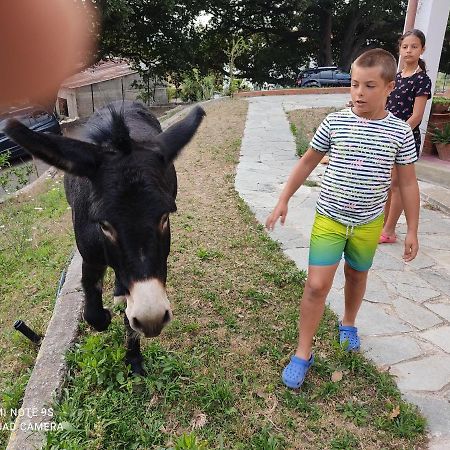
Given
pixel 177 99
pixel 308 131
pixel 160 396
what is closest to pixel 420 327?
pixel 160 396

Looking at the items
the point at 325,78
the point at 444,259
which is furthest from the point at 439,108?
the point at 325,78

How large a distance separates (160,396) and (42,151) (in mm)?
1605

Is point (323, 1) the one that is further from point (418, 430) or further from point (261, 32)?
point (418, 430)

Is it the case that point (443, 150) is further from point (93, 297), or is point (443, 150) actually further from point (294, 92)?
point (294, 92)

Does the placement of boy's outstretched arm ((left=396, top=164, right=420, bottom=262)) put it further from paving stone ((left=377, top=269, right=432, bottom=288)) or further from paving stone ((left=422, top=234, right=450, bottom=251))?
paving stone ((left=422, top=234, right=450, bottom=251))

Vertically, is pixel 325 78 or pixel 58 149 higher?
pixel 58 149

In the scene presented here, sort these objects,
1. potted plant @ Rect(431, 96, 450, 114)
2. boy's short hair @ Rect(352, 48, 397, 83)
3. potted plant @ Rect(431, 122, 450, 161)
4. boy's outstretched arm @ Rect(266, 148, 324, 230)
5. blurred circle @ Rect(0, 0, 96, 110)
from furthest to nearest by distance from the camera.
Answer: potted plant @ Rect(431, 96, 450, 114)
potted plant @ Rect(431, 122, 450, 161)
boy's outstretched arm @ Rect(266, 148, 324, 230)
boy's short hair @ Rect(352, 48, 397, 83)
blurred circle @ Rect(0, 0, 96, 110)

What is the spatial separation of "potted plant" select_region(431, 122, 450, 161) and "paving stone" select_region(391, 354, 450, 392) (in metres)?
4.66

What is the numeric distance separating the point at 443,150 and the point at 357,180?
5102mm

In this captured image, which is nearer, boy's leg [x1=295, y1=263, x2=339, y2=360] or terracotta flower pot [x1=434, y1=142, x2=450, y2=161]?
boy's leg [x1=295, y1=263, x2=339, y2=360]

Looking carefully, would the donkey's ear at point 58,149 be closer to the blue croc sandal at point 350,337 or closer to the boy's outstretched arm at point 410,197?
the boy's outstretched arm at point 410,197

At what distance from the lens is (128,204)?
1.94 meters

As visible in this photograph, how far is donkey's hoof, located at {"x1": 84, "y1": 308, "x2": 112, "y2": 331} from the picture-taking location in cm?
288

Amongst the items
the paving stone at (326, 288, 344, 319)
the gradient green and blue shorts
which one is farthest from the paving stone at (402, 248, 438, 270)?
the gradient green and blue shorts
